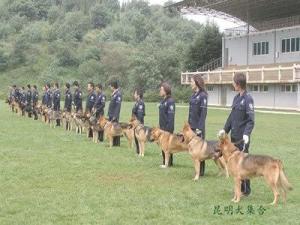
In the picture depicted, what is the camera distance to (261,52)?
58.1 metres

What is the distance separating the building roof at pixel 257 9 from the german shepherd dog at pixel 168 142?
4453 cm

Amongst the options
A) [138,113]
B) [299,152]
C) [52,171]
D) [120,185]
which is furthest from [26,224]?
[299,152]

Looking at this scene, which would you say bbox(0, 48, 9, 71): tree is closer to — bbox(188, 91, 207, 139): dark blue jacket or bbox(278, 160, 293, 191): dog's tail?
bbox(188, 91, 207, 139): dark blue jacket

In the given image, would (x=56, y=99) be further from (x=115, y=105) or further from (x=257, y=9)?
(x=257, y=9)

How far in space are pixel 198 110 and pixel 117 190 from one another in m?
2.97

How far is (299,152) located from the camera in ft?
56.0

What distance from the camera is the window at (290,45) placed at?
174ft

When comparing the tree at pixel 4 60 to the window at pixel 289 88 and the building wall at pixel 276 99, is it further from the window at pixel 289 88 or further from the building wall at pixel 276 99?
the window at pixel 289 88

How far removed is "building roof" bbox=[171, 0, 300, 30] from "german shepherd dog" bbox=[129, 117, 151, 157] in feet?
138

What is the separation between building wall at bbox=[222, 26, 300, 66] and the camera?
54.0 meters

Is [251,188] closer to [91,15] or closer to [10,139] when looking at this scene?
[10,139]

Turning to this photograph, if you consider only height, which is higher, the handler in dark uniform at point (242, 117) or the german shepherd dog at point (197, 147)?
the handler in dark uniform at point (242, 117)

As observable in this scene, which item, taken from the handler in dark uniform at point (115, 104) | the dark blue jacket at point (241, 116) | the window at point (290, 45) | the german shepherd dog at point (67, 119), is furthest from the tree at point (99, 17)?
the dark blue jacket at point (241, 116)

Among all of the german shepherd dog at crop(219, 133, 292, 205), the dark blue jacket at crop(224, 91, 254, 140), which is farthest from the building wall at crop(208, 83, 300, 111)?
the german shepherd dog at crop(219, 133, 292, 205)
